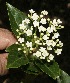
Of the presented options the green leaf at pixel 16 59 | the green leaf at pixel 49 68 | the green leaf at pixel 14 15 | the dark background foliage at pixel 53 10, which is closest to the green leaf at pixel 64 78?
the green leaf at pixel 49 68

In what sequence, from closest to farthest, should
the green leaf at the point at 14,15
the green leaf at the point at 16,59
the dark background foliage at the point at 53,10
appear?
the green leaf at the point at 16,59, the green leaf at the point at 14,15, the dark background foliage at the point at 53,10

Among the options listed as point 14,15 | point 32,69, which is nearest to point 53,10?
point 14,15

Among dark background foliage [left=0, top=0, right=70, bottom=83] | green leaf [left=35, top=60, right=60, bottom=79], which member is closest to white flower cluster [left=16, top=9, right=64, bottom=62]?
green leaf [left=35, top=60, right=60, bottom=79]

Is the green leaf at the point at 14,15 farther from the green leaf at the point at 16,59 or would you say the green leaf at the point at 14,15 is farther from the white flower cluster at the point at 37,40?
the green leaf at the point at 16,59

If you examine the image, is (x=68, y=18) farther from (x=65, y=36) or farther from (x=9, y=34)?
(x=9, y=34)

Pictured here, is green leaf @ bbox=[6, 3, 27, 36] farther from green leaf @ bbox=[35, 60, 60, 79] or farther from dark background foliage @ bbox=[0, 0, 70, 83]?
dark background foliage @ bbox=[0, 0, 70, 83]

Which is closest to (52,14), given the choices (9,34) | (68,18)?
(68,18)
